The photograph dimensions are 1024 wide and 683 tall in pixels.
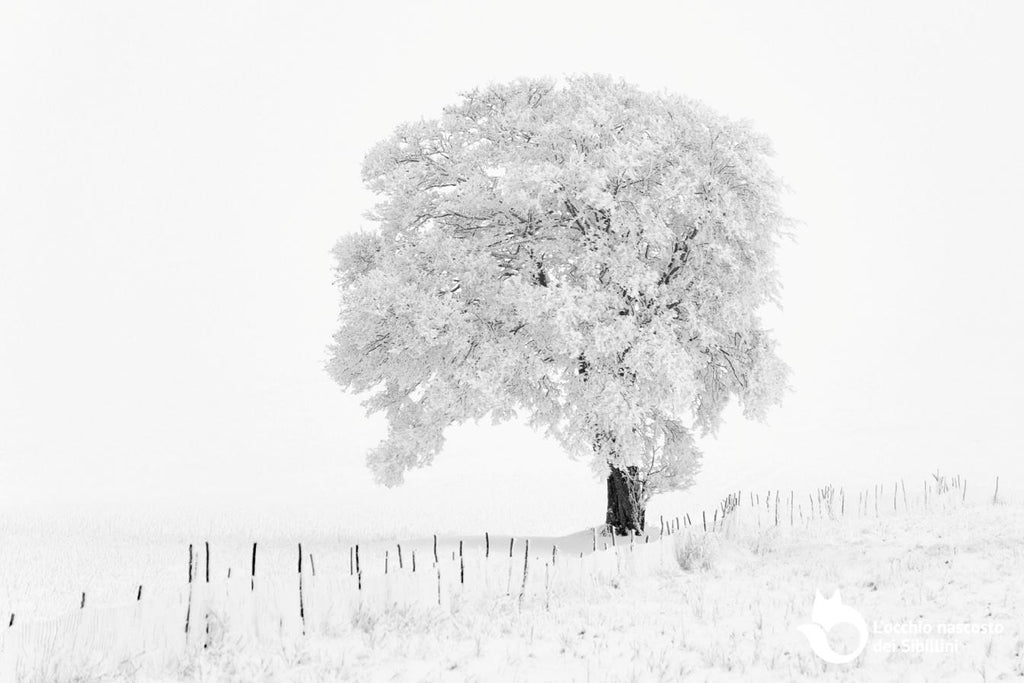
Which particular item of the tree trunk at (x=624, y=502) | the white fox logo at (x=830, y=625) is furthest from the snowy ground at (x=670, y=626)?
the tree trunk at (x=624, y=502)

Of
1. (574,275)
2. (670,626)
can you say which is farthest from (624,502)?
(670,626)

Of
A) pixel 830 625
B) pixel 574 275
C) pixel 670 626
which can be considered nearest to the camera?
pixel 830 625

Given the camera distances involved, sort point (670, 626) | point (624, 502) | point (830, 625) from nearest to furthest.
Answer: point (830, 625)
point (670, 626)
point (624, 502)

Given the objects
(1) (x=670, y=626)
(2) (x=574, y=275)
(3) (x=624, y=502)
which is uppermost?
(2) (x=574, y=275)

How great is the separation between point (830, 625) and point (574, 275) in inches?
520

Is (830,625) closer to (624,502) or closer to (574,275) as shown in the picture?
(624,502)

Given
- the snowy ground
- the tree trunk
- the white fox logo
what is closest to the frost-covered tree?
the tree trunk

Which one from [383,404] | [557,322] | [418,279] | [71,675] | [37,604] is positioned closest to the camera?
[71,675]

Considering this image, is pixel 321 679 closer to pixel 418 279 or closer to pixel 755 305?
pixel 418 279

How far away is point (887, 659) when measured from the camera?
9203 millimetres

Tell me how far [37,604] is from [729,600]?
39.3 ft

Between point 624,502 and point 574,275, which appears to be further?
point 624,502

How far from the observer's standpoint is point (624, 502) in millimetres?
22969

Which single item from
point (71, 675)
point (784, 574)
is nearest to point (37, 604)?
point (71, 675)
